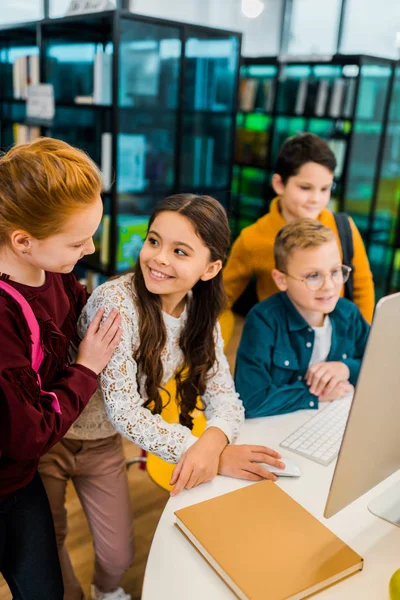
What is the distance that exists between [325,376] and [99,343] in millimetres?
662

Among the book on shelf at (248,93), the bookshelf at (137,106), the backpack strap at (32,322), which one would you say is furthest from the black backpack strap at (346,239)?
the book on shelf at (248,93)

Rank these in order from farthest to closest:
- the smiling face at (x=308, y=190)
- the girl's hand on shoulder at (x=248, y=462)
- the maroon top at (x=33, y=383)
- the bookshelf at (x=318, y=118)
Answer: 1. the bookshelf at (x=318, y=118)
2. the smiling face at (x=308, y=190)
3. the girl's hand on shoulder at (x=248, y=462)
4. the maroon top at (x=33, y=383)

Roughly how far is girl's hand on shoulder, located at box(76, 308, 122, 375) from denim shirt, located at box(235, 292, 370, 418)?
43 centimetres

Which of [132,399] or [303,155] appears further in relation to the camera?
[303,155]

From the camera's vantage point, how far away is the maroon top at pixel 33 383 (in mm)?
1041

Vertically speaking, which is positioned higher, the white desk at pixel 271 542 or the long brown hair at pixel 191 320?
the long brown hair at pixel 191 320

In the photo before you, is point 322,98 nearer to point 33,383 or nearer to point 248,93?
point 248,93

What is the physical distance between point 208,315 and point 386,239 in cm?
357

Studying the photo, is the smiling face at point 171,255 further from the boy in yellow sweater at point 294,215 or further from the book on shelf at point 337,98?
the book on shelf at point 337,98

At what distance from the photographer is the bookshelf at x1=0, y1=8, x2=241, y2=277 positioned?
3348 millimetres

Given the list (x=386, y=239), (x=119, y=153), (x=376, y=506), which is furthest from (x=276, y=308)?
(x=386, y=239)

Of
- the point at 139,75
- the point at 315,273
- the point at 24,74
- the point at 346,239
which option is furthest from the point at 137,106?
the point at 315,273

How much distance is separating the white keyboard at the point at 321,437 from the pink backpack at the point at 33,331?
0.54m

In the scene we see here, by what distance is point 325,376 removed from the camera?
1.54 m
